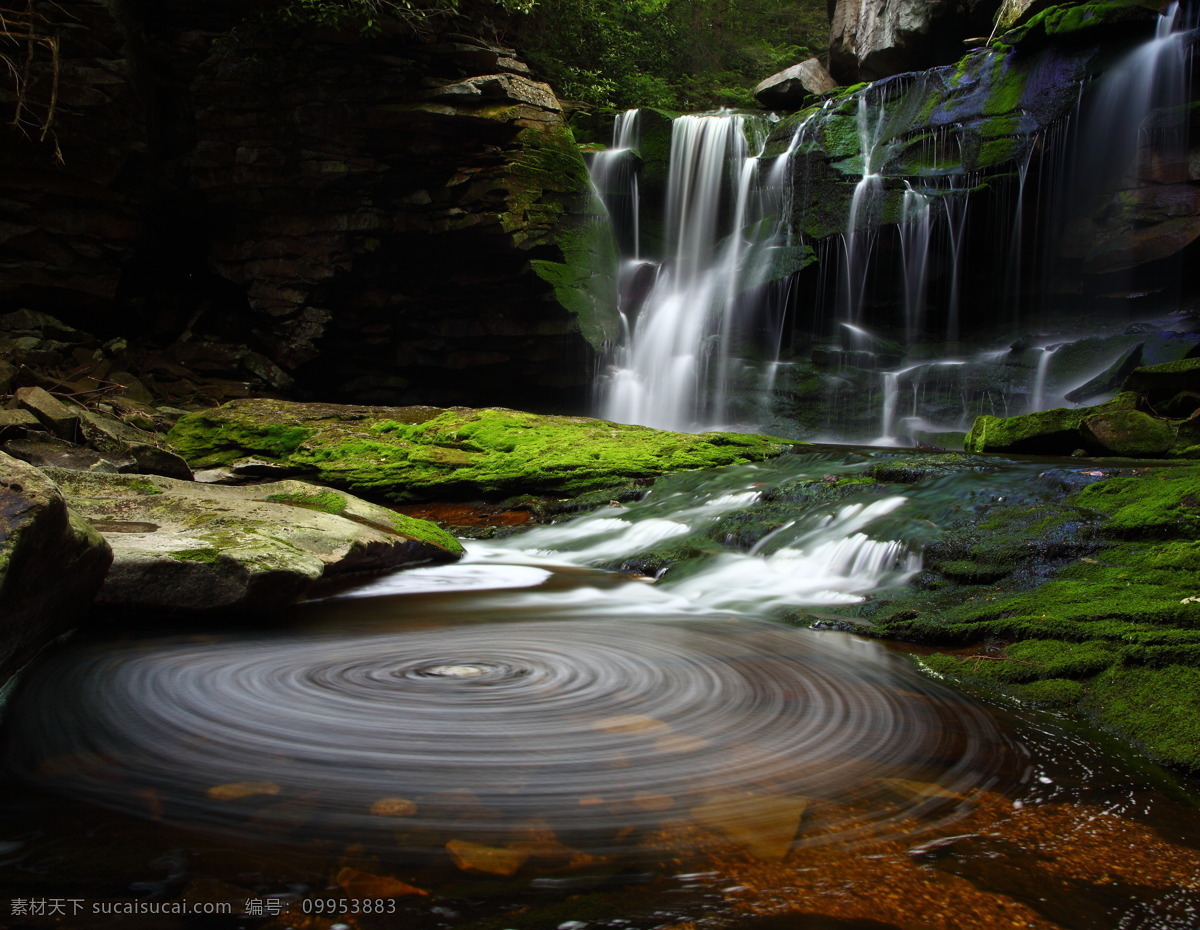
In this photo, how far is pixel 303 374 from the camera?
15.7 metres

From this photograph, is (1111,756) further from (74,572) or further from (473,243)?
(473,243)

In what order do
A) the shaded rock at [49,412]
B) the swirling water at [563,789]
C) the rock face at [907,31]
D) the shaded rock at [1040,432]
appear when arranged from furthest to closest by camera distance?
the rock face at [907,31] → the shaded rock at [1040,432] → the shaded rock at [49,412] → the swirling water at [563,789]

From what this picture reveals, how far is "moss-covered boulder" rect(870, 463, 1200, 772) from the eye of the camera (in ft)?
9.23

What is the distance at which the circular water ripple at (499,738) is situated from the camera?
214cm

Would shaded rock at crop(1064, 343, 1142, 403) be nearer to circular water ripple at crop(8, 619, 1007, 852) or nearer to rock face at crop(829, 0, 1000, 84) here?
rock face at crop(829, 0, 1000, 84)

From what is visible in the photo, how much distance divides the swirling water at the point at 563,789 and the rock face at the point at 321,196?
1098 centimetres

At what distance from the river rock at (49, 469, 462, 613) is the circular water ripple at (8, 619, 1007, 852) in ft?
1.33

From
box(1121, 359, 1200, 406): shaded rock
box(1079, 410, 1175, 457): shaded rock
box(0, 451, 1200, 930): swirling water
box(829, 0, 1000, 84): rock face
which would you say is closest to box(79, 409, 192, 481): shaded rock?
box(0, 451, 1200, 930): swirling water

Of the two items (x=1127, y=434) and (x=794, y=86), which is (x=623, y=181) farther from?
(x=1127, y=434)

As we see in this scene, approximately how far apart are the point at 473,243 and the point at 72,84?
734cm

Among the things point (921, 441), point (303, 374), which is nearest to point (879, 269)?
point (921, 441)

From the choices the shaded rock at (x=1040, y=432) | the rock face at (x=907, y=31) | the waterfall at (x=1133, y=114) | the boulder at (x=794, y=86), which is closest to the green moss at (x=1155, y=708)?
the shaded rock at (x=1040, y=432)

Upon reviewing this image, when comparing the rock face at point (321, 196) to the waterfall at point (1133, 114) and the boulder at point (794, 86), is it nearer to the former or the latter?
the boulder at point (794, 86)

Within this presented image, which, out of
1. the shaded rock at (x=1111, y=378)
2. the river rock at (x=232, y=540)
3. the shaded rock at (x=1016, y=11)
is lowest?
the river rock at (x=232, y=540)
